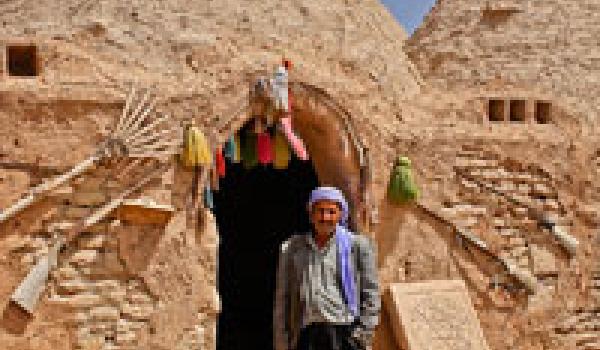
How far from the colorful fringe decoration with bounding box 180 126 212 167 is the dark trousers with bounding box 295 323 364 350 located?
115 inches

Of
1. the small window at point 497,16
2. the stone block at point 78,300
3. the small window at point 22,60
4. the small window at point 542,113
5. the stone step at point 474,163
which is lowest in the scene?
the stone block at point 78,300

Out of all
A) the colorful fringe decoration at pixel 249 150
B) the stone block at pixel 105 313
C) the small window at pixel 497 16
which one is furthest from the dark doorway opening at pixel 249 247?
the stone block at pixel 105 313

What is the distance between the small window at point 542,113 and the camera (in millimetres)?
8570

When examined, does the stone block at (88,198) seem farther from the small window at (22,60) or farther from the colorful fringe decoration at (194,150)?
the small window at (22,60)

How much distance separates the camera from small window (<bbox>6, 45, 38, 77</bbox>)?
6773 millimetres

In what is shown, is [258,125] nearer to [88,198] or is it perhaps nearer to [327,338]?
[88,198]

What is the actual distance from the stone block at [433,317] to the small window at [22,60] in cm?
360

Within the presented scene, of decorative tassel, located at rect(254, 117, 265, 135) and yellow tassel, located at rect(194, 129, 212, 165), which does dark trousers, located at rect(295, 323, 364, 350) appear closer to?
yellow tassel, located at rect(194, 129, 212, 165)

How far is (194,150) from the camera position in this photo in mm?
6855

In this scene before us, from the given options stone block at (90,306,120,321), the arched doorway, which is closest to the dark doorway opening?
the arched doorway

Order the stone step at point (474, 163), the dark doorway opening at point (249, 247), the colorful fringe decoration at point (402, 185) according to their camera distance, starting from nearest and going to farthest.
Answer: the colorful fringe decoration at point (402, 185), the stone step at point (474, 163), the dark doorway opening at point (249, 247)

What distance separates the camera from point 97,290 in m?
6.59

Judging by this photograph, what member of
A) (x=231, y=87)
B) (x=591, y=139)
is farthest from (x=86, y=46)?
(x=591, y=139)

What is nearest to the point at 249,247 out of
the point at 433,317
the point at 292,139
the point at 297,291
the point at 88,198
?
the point at 292,139
